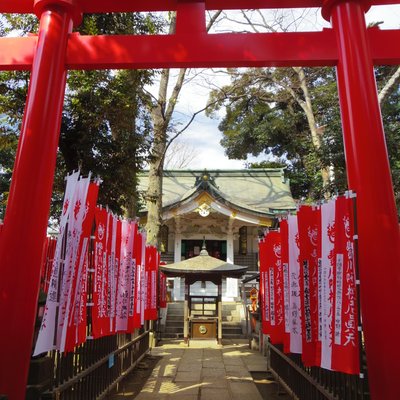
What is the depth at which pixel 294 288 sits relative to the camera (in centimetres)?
484

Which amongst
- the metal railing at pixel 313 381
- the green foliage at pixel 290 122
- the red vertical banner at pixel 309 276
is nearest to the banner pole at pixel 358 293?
the metal railing at pixel 313 381

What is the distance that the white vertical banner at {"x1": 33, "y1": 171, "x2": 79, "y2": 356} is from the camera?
340cm

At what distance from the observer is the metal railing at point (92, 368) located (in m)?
3.80

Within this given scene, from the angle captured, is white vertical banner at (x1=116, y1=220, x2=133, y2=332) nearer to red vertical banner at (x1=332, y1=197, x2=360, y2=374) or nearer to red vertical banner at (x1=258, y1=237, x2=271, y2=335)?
red vertical banner at (x1=258, y1=237, x2=271, y2=335)

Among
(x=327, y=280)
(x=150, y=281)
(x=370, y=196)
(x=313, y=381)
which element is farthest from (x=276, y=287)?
(x=150, y=281)

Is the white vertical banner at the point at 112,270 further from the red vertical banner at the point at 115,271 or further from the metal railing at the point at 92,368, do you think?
the metal railing at the point at 92,368

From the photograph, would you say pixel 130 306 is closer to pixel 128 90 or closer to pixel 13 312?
pixel 13 312

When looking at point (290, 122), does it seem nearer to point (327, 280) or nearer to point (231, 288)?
point (231, 288)

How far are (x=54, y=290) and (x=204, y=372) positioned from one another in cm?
548

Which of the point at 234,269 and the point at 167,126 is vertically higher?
the point at 167,126

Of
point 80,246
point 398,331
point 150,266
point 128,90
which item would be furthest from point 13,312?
point 150,266

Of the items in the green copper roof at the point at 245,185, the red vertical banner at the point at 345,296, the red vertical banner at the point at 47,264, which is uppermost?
the green copper roof at the point at 245,185

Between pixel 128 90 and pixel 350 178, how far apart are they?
14.6ft

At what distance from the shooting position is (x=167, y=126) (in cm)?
1242
